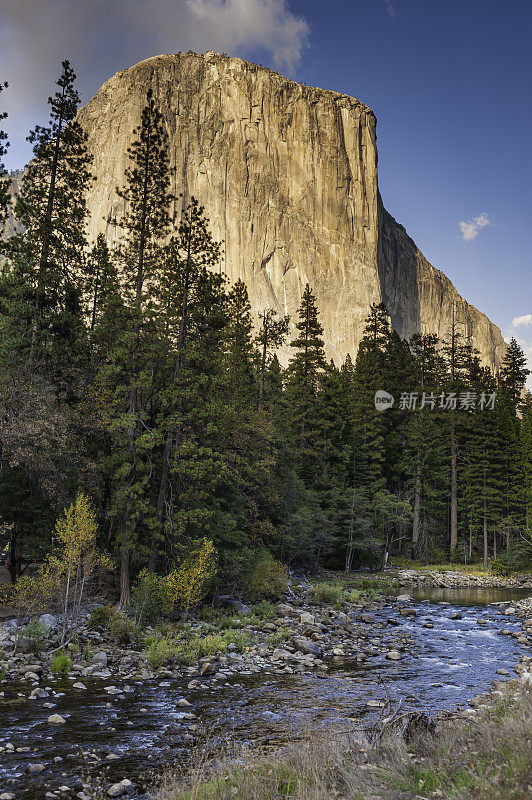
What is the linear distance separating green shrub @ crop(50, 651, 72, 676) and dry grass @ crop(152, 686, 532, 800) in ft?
20.9

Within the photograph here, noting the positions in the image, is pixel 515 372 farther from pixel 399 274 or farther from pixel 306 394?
pixel 399 274

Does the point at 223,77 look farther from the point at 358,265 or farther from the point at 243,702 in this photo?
the point at 243,702

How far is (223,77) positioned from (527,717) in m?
148

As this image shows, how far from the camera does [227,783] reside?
546cm

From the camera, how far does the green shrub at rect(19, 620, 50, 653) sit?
1247cm

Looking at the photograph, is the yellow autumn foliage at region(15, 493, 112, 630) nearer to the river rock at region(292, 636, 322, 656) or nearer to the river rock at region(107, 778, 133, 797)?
the river rock at region(292, 636, 322, 656)

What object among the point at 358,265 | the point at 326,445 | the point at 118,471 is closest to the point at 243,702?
the point at 118,471

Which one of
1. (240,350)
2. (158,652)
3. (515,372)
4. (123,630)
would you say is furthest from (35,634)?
(515,372)

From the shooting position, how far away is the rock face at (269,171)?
116000 millimetres

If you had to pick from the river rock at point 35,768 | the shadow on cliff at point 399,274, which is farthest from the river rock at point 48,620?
the shadow on cliff at point 399,274

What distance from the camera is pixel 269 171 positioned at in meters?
123

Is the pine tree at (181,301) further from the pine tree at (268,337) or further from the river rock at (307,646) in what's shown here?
the pine tree at (268,337)

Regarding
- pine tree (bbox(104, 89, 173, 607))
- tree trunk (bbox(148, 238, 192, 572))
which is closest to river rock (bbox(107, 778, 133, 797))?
pine tree (bbox(104, 89, 173, 607))

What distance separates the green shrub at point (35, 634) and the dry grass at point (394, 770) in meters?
7.87
